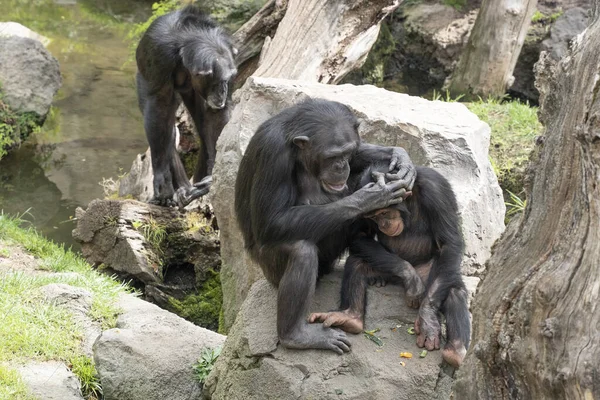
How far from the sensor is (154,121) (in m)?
9.52

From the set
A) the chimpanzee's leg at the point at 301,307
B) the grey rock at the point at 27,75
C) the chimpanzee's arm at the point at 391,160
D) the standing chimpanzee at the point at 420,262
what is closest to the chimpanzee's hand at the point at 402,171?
the chimpanzee's arm at the point at 391,160

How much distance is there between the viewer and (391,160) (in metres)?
5.94

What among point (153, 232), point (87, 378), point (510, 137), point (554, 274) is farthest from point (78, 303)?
point (510, 137)

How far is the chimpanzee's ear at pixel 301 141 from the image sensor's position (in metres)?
5.67

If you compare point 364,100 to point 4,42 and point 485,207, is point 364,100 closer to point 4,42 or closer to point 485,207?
point 485,207

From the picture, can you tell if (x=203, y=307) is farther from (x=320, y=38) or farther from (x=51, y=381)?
(x=320, y=38)

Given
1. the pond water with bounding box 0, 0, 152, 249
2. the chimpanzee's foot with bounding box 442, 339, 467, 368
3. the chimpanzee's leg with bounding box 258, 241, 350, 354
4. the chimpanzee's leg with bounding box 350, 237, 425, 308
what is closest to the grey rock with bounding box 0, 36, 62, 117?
the pond water with bounding box 0, 0, 152, 249

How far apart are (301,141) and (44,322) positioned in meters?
2.88

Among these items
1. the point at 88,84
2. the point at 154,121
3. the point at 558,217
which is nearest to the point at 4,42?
the point at 88,84

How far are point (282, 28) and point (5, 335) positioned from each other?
5.55m

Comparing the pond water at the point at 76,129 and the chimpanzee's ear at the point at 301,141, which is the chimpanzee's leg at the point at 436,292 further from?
the pond water at the point at 76,129

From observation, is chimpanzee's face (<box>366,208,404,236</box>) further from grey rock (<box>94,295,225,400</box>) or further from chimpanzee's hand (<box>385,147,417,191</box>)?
grey rock (<box>94,295,225,400</box>)

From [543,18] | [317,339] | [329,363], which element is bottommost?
[329,363]

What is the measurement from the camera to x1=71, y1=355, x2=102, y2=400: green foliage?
6.42 metres
